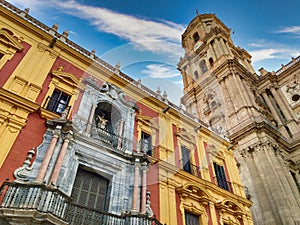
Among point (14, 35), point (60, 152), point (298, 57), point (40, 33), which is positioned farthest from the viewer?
point (298, 57)

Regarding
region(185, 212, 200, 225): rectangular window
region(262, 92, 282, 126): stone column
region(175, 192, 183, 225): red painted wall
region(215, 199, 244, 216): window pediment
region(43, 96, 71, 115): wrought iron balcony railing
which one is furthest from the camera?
region(262, 92, 282, 126): stone column

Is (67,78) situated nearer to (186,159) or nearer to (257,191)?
(186,159)

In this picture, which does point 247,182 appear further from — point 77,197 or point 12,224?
point 12,224

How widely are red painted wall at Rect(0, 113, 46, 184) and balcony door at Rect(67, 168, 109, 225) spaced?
2.04m

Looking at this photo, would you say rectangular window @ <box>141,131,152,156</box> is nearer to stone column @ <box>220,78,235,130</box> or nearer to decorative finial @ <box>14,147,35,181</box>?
decorative finial @ <box>14,147,35,181</box>

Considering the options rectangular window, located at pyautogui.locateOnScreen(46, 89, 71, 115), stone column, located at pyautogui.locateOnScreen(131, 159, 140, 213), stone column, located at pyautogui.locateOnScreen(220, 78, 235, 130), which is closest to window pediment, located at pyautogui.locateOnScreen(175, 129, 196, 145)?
stone column, located at pyautogui.locateOnScreen(131, 159, 140, 213)

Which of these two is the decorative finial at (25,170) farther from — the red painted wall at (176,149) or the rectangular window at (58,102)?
the red painted wall at (176,149)

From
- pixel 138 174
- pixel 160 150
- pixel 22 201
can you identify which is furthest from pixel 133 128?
pixel 22 201

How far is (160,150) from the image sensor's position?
43.4ft

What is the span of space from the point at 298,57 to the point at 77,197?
114 ft

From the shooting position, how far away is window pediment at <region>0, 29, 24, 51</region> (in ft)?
36.3

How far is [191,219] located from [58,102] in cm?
830

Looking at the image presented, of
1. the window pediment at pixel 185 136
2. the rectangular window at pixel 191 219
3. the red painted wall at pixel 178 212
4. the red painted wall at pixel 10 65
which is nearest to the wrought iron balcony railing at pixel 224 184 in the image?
the window pediment at pixel 185 136

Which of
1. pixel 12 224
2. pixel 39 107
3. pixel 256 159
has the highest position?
pixel 256 159
